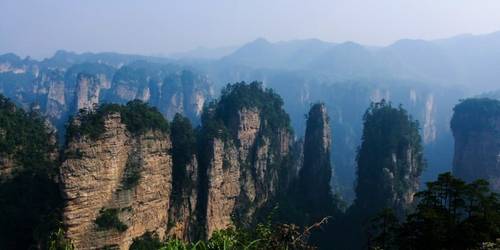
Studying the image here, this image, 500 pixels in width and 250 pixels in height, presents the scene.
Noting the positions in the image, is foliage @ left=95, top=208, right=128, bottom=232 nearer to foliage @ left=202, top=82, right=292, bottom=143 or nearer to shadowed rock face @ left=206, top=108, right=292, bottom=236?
shadowed rock face @ left=206, top=108, right=292, bottom=236

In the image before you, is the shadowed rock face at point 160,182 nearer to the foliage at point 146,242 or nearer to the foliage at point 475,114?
the foliage at point 146,242

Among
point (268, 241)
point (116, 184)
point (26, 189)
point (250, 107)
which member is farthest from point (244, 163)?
point (268, 241)

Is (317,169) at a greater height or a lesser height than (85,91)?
lesser

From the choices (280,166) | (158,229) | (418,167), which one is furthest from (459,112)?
(158,229)

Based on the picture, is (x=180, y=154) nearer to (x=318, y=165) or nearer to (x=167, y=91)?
(x=318, y=165)

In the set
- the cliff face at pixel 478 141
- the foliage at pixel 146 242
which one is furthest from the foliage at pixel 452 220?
the cliff face at pixel 478 141
